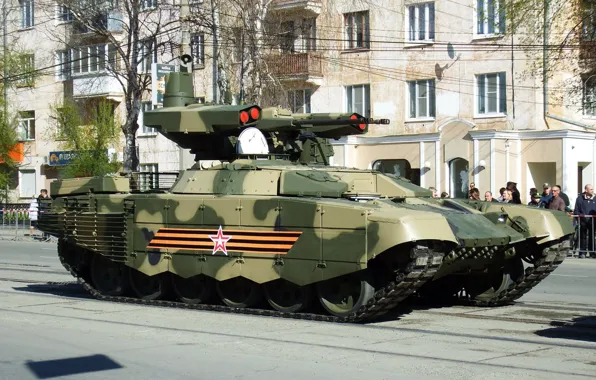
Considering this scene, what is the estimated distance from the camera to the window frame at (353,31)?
37281 mm

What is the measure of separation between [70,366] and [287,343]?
2.39m

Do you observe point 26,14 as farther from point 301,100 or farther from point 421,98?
point 421,98

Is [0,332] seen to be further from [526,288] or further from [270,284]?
[526,288]

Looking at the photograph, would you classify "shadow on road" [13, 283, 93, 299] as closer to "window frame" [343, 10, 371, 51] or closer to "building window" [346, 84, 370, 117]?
"building window" [346, 84, 370, 117]

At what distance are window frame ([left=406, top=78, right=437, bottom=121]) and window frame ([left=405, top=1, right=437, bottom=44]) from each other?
1.35 meters

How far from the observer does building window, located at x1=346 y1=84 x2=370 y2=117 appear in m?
38.0

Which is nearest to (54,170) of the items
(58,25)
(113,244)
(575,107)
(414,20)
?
(58,25)

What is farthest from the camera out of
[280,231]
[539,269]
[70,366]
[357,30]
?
[357,30]

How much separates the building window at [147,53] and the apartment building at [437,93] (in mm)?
4310

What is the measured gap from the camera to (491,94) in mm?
34688

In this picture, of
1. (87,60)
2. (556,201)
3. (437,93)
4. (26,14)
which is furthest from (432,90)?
(26,14)

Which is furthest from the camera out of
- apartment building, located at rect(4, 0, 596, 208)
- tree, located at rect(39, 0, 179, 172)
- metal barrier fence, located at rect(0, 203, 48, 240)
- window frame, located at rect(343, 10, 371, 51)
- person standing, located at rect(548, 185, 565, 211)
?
window frame, located at rect(343, 10, 371, 51)

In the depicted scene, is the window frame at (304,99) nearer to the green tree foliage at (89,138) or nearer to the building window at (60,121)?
the green tree foliage at (89,138)

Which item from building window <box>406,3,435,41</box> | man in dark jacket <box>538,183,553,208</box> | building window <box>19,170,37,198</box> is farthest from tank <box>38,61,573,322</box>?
building window <box>19,170,37,198</box>
